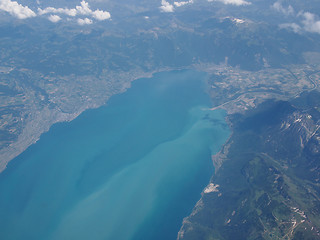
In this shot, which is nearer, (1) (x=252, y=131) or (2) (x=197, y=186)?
(2) (x=197, y=186)

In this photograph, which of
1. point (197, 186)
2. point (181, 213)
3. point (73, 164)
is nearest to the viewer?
point (181, 213)

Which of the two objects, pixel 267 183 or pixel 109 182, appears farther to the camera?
pixel 109 182

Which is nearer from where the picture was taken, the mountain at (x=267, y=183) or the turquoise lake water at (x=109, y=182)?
the mountain at (x=267, y=183)

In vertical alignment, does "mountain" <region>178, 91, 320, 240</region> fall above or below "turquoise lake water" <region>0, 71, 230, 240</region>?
above

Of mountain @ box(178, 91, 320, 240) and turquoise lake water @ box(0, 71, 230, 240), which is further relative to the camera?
turquoise lake water @ box(0, 71, 230, 240)

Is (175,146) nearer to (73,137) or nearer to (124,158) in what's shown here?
(124,158)

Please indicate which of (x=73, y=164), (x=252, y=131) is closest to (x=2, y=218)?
(x=73, y=164)

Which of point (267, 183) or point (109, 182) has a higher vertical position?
point (267, 183)

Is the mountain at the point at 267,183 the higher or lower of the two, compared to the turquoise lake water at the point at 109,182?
higher
